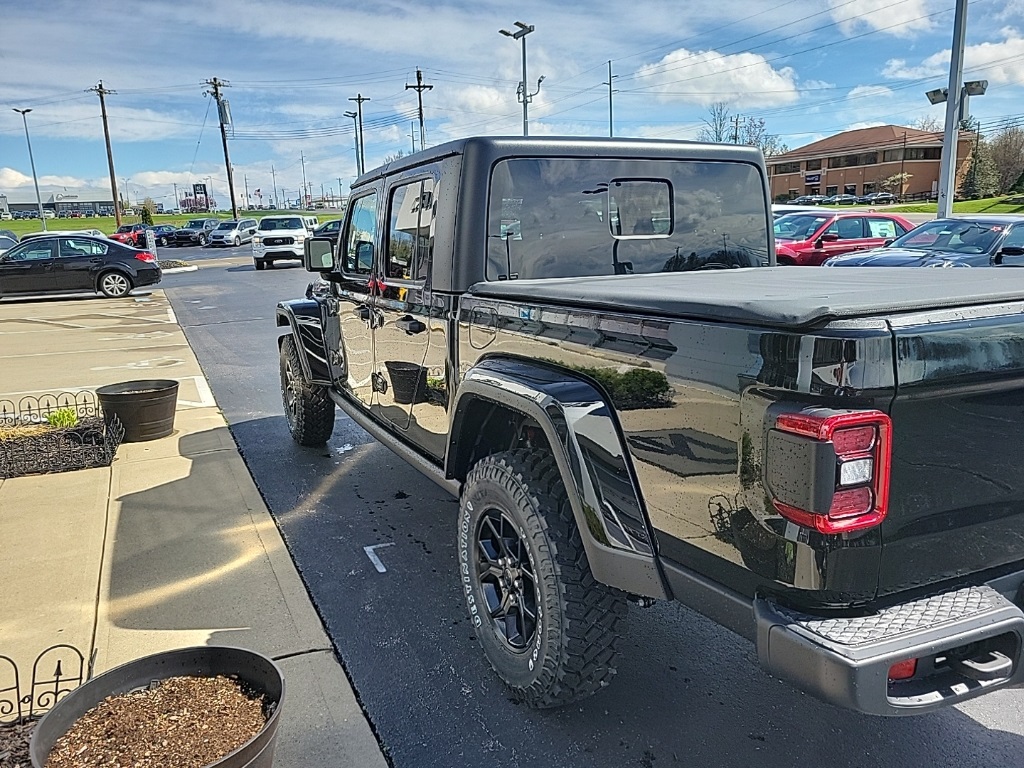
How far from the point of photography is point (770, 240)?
4305 millimetres

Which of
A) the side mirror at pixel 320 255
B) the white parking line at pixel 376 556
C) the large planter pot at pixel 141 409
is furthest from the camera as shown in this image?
the large planter pot at pixel 141 409

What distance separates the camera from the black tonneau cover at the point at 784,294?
1.84 metres

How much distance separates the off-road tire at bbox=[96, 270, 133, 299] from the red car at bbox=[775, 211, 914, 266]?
15312mm

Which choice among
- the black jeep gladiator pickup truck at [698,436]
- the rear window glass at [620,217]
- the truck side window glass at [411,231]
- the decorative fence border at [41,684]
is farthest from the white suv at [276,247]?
the decorative fence border at [41,684]

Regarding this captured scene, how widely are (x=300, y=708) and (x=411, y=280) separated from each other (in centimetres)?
199

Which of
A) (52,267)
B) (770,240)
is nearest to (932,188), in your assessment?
(52,267)

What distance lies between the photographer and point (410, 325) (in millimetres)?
3900

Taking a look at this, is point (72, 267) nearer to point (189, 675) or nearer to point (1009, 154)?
point (189, 675)

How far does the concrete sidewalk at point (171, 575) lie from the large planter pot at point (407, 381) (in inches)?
41.3

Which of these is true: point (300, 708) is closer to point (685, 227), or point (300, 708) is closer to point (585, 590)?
point (585, 590)

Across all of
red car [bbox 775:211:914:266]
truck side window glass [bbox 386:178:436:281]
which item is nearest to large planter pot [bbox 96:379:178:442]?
truck side window glass [bbox 386:178:436:281]

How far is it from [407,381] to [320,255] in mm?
1678

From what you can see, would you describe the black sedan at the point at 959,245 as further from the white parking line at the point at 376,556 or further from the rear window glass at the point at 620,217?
the white parking line at the point at 376,556

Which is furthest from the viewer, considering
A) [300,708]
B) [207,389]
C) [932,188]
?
[932,188]
